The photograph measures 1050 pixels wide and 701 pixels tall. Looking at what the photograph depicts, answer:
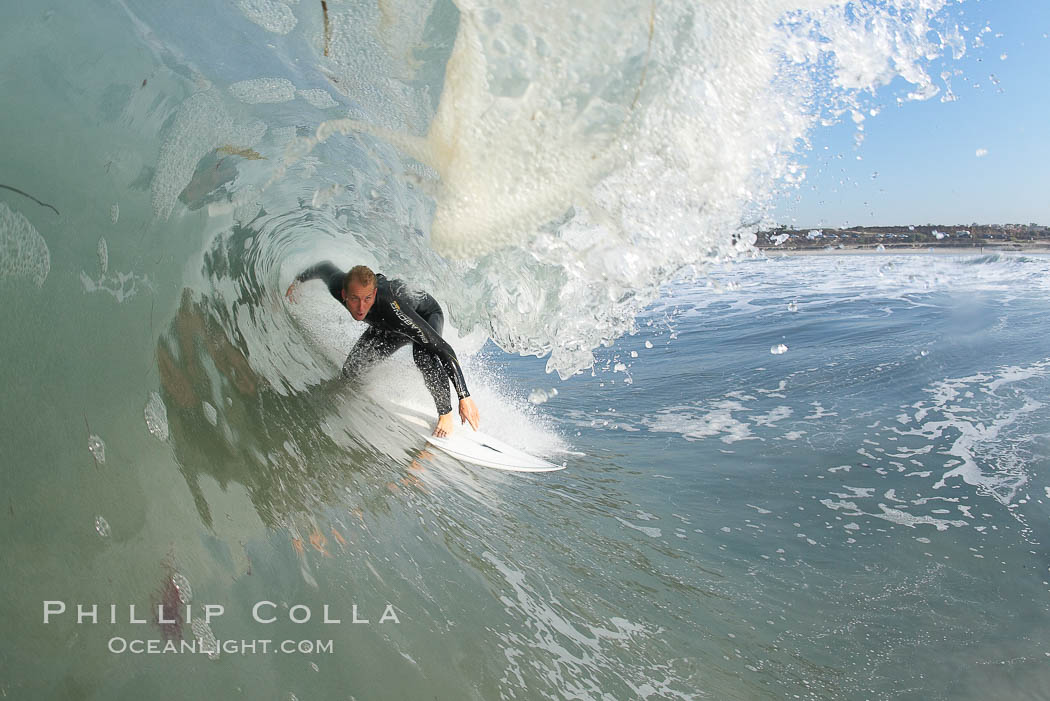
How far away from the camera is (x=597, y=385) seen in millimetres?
6926

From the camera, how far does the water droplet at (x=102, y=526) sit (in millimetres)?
1842

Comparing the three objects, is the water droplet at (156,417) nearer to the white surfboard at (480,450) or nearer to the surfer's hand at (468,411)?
the surfer's hand at (468,411)

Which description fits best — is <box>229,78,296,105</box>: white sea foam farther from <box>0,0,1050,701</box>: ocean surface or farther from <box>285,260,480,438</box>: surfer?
<box>285,260,480,438</box>: surfer

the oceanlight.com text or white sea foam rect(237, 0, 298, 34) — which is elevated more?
white sea foam rect(237, 0, 298, 34)

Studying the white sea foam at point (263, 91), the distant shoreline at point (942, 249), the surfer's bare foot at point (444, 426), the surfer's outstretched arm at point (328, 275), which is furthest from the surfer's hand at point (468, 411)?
the distant shoreline at point (942, 249)

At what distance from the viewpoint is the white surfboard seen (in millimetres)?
3984

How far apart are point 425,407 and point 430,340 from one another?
83cm

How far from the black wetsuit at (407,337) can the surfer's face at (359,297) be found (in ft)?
0.16

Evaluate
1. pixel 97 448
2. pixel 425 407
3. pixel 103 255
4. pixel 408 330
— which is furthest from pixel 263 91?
pixel 425 407

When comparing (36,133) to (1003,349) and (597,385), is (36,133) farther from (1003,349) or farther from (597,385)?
(1003,349)

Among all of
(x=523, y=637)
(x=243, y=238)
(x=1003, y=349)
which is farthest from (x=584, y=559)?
(x=1003, y=349)

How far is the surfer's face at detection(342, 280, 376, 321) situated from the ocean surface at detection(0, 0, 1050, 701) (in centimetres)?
53

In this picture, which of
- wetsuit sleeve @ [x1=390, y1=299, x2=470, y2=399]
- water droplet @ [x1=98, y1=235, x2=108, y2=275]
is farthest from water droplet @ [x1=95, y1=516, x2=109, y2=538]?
wetsuit sleeve @ [x1=390, y1=299, x2=470, y2=399]

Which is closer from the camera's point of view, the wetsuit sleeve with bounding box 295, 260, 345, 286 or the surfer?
the surfer
